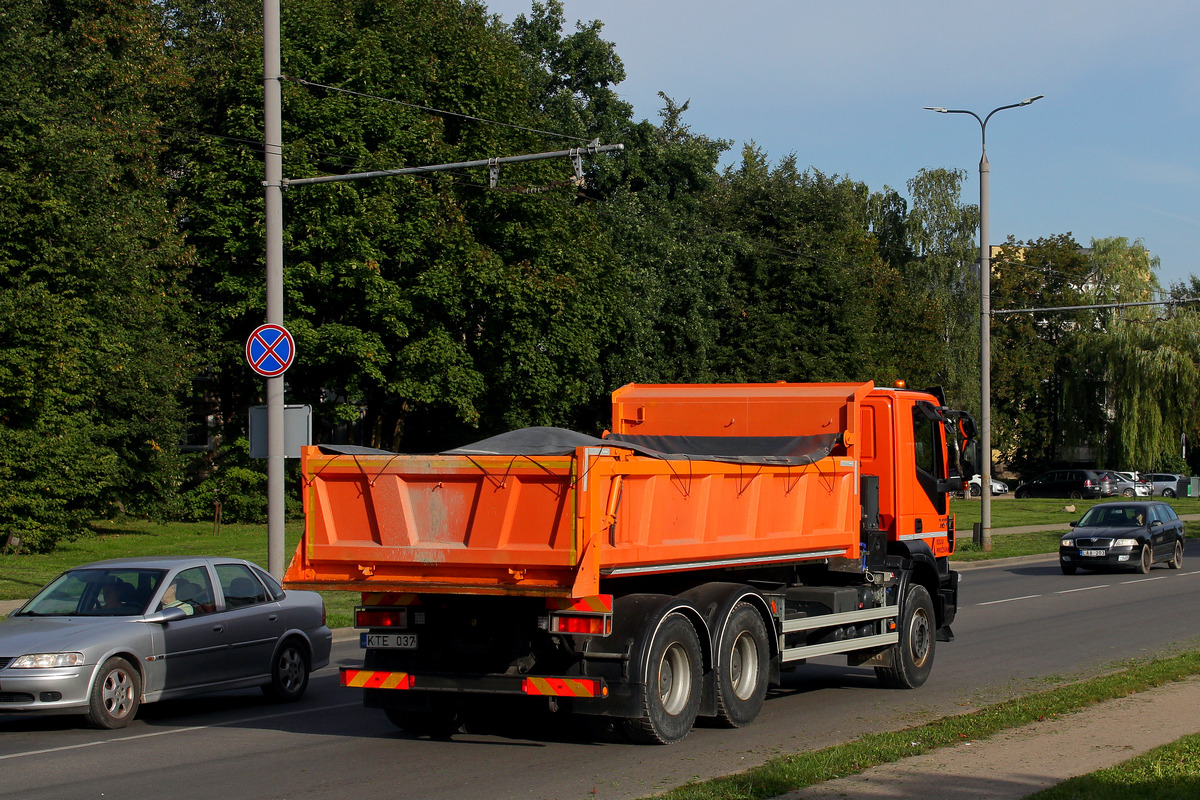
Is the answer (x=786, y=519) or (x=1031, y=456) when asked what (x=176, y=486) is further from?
(x=1031, y=456)

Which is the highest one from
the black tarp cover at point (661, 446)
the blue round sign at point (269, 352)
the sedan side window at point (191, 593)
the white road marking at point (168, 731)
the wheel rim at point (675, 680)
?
the blue round sign at point (269, 352)

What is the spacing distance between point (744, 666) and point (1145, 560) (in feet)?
66.8

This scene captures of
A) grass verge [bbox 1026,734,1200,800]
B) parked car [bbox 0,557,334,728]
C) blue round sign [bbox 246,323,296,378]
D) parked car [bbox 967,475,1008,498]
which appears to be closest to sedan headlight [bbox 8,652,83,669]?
parked car [bbox 0,557,334,728]

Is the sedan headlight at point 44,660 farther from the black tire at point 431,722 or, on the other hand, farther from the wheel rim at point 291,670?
the black tire at point 431,722

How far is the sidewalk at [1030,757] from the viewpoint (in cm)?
703

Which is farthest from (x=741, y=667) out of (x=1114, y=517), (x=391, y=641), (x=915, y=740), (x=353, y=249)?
(x=353, y=249)

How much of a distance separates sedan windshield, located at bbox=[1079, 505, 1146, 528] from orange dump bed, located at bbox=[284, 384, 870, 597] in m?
20.8

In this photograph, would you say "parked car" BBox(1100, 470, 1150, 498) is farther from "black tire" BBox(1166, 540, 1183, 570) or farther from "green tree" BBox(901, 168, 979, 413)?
"black tire" BBox(1166, 540, 1183, 570)

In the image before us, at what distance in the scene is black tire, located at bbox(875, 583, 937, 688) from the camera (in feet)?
40.0

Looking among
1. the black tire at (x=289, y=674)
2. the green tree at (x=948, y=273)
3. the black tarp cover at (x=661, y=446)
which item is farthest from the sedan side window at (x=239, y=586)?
the green tree at (x=948, y=273)

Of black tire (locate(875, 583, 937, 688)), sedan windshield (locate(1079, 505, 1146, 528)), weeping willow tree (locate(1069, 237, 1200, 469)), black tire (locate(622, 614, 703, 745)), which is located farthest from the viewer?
weeping willow tree (locate(1069, 237, 1200, 469))

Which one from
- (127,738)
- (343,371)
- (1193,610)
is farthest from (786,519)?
(343,371)

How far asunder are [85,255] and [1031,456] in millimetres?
64108

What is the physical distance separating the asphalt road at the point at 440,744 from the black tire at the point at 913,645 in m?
0.21
